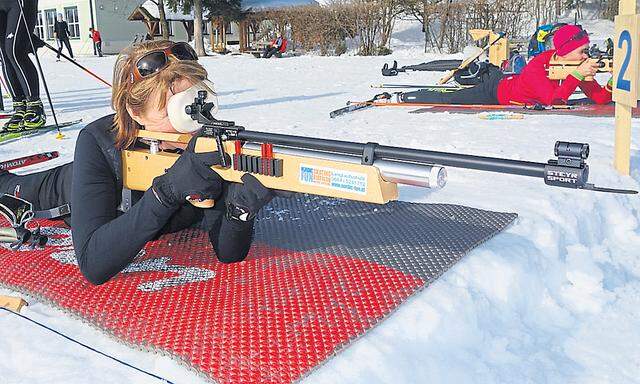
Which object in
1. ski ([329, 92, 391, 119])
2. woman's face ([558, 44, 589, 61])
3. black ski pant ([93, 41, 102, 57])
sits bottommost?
ski ([329, 92, 391, 119])

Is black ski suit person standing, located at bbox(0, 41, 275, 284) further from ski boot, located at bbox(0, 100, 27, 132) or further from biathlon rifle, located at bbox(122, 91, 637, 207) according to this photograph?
ski boot, located at bbox(0, 100, 27, 132)

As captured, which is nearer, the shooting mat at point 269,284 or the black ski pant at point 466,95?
the shooting mat at point 269,284

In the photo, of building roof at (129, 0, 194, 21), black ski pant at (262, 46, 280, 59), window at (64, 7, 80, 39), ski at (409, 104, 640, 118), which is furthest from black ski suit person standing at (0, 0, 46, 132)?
window at (64, 7, 80, 39)

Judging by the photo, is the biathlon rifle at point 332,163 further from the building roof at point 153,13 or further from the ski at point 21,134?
the building roof at point 153,13

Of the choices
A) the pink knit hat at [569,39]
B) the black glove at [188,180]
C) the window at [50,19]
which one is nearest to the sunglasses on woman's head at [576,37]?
the pink knit hat at [569,39]

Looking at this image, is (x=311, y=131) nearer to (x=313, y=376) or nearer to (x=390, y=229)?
(x=390, y=229)

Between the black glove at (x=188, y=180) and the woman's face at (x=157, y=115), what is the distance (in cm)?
28

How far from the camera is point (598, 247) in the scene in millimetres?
3379

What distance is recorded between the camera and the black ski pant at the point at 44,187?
3027mm

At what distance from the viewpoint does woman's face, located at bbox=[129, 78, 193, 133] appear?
240 cm

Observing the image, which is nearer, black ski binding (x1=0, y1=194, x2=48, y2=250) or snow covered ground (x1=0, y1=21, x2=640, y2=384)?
snow covered ground (x1=0, y1=21, x2=640, y2=384)

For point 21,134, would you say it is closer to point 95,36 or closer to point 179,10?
point 95,36

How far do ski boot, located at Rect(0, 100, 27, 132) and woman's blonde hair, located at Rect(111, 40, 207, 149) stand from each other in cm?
455

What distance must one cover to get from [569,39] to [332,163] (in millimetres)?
5695
